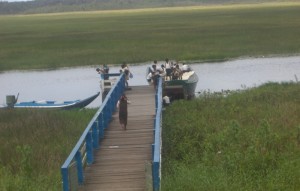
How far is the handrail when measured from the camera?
1073 centimetres

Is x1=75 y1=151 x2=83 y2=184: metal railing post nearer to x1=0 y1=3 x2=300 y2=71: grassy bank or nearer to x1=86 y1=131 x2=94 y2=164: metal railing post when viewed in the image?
x1=86 y1=131 x2=94 y2=164: metal railing post

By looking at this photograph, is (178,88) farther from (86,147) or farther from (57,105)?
(86,147)

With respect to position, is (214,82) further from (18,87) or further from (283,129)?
(283,129)

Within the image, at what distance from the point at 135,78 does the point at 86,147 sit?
878 inches

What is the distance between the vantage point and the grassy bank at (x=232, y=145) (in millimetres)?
12211

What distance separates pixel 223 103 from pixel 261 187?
10.2m

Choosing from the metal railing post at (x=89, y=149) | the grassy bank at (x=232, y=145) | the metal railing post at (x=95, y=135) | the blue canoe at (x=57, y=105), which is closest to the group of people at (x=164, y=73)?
the grassy bank at (x=232, y=145)

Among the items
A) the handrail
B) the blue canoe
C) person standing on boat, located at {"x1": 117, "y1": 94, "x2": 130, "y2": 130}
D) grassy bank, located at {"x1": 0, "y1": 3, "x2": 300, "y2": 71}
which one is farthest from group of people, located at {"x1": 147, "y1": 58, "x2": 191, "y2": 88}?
grassy bank, located at {"x1": 0, "y1": 3, "x2": 300, "y2": 71}

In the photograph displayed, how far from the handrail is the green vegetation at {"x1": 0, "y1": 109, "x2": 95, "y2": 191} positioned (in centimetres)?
91

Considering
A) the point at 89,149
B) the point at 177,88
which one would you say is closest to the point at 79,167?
the point at 89,149

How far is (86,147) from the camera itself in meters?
12.9

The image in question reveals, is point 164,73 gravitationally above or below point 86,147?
above

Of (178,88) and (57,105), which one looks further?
(57,105)

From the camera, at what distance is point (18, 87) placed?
35.4m
